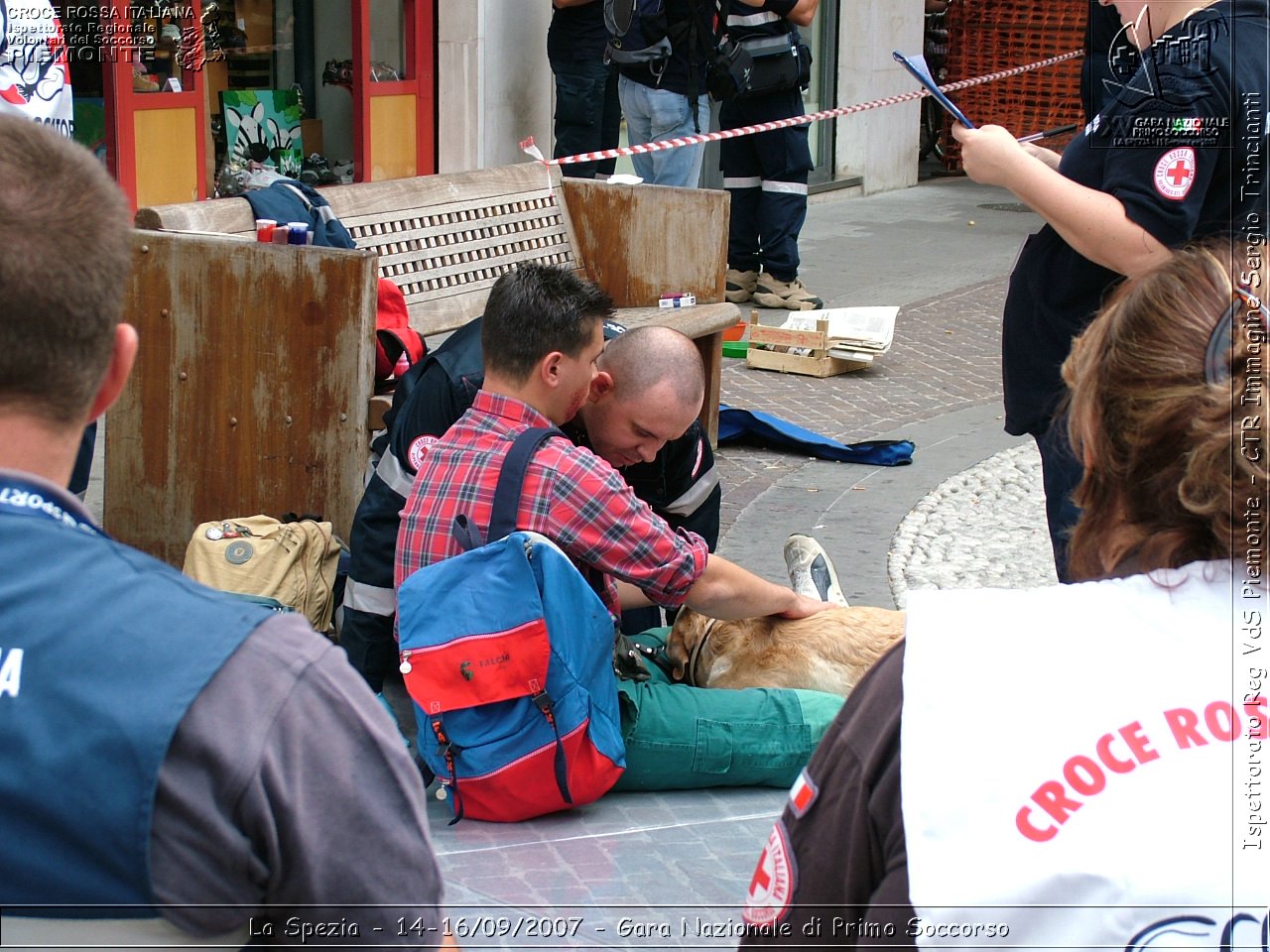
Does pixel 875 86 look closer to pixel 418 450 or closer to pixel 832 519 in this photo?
pixel 832 519

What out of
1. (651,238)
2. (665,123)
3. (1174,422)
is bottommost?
(651,238)

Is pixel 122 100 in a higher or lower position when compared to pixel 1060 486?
higher

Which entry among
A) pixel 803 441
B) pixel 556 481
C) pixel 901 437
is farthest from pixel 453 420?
pixel 901 437

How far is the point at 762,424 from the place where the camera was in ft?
21.2

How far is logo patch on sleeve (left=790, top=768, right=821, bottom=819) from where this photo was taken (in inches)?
52.6

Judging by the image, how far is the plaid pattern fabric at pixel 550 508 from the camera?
125 inches

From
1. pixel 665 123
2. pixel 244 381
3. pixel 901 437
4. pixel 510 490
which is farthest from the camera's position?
pixel 665 123

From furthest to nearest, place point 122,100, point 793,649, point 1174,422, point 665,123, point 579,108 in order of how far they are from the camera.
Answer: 1. point 579,108
2. point 665,123
3. point 122,100
4. point 793,649
5. point 1174,422

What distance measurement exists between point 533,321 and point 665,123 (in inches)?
207

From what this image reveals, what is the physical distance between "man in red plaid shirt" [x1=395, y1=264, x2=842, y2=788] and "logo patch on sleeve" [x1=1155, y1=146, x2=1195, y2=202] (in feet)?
4.04

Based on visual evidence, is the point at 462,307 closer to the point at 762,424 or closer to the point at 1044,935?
the point at 762,424

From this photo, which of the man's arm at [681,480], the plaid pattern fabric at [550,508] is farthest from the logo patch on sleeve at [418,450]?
the man's arm at [681,480]

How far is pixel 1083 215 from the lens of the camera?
283 cm

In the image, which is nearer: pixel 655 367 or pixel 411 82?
pixel 655 367
